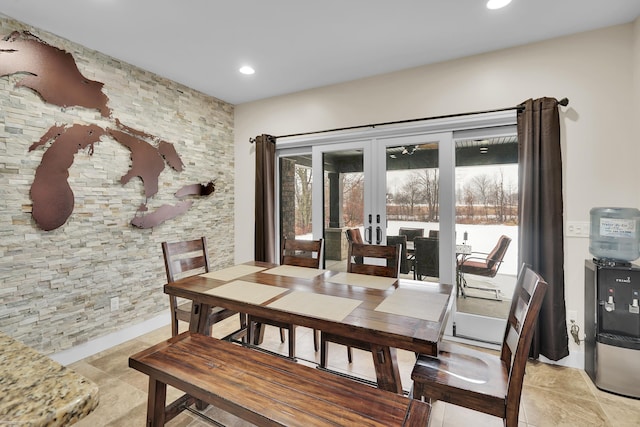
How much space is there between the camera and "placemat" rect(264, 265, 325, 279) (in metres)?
2.30

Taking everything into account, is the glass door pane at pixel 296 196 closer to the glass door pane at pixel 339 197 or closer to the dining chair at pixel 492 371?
the glass door pane at pixel 339 197

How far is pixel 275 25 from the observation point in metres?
2.39

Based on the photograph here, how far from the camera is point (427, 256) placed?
3.17 metres

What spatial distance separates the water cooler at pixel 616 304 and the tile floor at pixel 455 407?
0.14 meters

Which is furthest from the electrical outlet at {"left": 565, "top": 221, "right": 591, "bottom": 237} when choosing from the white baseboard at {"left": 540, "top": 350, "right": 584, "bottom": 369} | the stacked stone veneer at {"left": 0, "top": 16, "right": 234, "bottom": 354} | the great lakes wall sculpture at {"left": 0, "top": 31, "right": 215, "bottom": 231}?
the great lakes wall sculpture at {"left": 0, "top": 31, "right": 215, "bottom": 231}

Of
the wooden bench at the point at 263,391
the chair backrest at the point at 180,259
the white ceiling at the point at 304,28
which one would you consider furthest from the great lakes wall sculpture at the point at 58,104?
the wooden bench at the point at 263,391

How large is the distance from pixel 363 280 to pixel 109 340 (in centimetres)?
255

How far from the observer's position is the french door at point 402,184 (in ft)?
9.67

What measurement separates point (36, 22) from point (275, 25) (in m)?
1.87

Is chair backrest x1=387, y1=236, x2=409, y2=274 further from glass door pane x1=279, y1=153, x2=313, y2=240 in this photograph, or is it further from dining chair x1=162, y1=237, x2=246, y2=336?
dining chair x1=162, y1=237, x2=246, y2=336

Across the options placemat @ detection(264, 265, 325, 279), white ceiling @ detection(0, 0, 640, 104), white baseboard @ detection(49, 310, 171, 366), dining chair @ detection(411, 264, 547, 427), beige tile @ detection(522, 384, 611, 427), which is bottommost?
beige tile @ detection(522, 384, 611, 427)

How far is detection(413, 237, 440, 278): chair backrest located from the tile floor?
887 millimetres

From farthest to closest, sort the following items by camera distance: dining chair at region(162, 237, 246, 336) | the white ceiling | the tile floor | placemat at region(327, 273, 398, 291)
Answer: dining chair at region(162, 237, 246, 336) → the white ceiling → placemat at region(327, 273, 398, 291) → the tile floor

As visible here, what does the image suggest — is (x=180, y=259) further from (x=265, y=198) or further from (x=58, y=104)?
(x=58, y=104)
